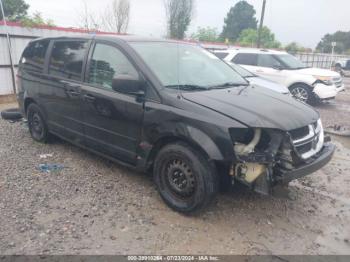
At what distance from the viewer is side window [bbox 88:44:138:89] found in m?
3.74

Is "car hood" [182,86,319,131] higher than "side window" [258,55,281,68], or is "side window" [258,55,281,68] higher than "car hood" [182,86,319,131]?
"side window" [258,55,281,68]

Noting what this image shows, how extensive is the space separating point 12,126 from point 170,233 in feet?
15.8

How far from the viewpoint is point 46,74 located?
15.9 feet

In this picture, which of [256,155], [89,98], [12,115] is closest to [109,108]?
[89,98]

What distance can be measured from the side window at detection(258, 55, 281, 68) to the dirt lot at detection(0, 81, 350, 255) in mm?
6574

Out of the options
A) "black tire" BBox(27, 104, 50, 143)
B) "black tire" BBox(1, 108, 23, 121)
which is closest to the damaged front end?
"black tire" BBox(27, 104, 50, 143)

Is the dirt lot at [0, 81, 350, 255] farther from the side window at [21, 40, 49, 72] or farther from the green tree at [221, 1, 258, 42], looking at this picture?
the green tree at [221, 1, 258, 42]

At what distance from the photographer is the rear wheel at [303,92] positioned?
33.1 feet

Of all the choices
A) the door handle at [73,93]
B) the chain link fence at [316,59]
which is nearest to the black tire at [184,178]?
the door handle at [73,93]

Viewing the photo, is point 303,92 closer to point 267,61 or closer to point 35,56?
point 267,61

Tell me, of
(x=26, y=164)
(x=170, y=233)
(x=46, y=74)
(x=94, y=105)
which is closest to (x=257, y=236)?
(x=170, y=233)

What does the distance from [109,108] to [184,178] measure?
1260mm

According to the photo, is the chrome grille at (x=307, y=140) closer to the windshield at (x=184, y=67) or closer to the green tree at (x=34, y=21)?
the windshield at (x=184, y=67)

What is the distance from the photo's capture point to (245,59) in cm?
1090
